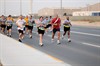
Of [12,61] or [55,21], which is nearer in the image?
[12,61]

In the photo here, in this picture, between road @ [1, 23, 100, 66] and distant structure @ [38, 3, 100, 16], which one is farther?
distant structure @ [38, 3, 100, 16]

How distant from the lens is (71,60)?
13.3 metres

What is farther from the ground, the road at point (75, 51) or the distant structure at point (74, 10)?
the road at point (75, 51)

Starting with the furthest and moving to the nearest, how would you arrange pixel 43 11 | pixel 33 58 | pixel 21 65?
pixel 43 11, pixel 33 58, pixel 21 65

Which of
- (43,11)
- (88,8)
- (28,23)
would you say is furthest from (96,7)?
(28,23)

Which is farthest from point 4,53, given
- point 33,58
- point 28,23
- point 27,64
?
point 28,23

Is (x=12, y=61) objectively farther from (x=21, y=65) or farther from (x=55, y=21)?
(x=55, y=21)

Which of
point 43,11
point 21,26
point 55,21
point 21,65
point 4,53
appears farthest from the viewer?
point 43,11

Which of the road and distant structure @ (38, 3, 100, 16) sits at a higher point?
the road

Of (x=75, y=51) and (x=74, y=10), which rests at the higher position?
(x=75, y=51)

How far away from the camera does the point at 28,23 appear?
28109 mm

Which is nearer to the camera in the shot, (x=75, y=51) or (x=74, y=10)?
(x=75, y=51)

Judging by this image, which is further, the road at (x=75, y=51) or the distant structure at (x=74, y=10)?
the distant structure at (x=74, y=10)

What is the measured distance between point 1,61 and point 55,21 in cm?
1086
